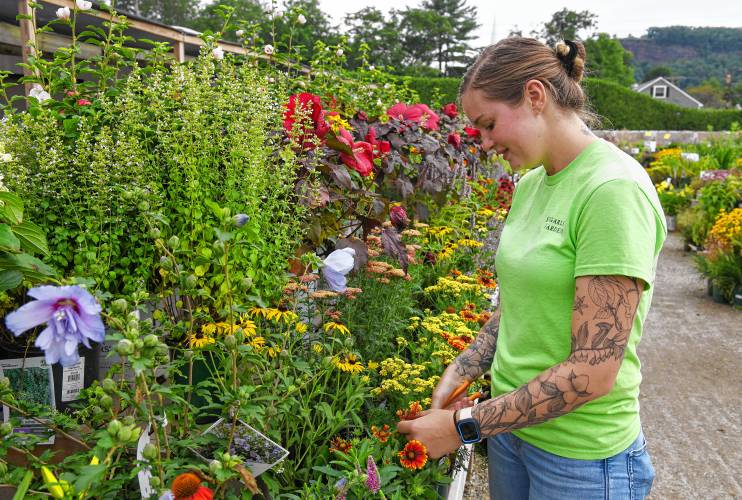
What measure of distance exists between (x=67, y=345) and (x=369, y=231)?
1.91 meters

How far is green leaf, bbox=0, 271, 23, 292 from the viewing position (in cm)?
119

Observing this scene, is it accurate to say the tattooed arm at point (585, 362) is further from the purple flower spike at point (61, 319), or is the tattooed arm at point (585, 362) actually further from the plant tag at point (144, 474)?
the purple flower spike at point (61, 319)

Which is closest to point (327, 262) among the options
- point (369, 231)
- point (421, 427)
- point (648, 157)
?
point (421, 427)

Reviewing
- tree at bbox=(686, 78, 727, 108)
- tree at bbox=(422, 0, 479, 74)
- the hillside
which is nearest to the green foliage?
tree at bbox=(422, 0, 479, 74)

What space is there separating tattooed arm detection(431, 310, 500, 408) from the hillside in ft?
318

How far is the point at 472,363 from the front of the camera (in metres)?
1.61

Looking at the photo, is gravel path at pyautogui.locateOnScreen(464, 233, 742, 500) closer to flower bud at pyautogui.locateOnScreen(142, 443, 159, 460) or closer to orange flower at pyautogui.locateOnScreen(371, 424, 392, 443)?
orange flower at pyautogui.locateOnScreen(371, 424, 392, 443)

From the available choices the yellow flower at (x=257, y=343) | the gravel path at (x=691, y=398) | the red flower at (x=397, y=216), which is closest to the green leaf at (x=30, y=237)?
the yellow flower at (x=257, y=343)

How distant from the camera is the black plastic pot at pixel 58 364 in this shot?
1.56 metres

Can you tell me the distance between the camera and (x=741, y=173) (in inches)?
295

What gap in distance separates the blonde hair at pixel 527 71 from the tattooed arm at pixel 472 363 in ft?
1.95

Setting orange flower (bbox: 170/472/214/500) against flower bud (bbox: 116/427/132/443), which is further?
orange flower (bbox: 170/472/214/500)

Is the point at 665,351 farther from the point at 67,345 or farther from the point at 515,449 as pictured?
the point at 67,345

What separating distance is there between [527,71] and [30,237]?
3.61 feet
